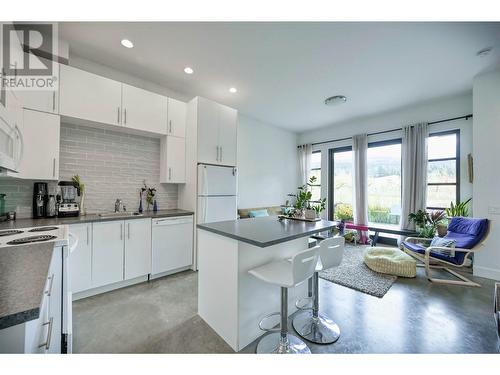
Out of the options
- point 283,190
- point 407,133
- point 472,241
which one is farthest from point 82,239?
point 407,133

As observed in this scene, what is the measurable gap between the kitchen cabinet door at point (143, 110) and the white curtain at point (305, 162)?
13.2ft

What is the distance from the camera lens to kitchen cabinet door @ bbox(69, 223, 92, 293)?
86.4 inches

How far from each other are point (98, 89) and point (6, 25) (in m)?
0.80

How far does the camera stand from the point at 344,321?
1.93 meters

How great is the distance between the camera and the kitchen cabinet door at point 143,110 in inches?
108

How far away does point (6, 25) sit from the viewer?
1.86m

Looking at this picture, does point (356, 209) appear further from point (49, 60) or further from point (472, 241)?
point (49, 60)

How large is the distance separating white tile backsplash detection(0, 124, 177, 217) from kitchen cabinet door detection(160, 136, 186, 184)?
21cm

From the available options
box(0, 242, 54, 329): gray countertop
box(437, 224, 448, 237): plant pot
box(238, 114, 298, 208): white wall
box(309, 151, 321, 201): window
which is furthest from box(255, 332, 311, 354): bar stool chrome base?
box(309, 151, 321, 201): window

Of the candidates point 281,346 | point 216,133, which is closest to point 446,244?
point 281,346

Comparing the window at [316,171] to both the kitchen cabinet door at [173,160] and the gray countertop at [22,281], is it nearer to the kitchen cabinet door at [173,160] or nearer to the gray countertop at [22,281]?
the kitchen cabinet door at [173,160]

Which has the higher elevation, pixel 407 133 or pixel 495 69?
pixel 495 69

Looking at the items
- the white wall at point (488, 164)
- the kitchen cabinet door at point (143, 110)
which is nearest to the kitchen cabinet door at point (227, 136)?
the kitchen cabinet door at point (143, 110)

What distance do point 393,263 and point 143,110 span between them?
4.26 metres
